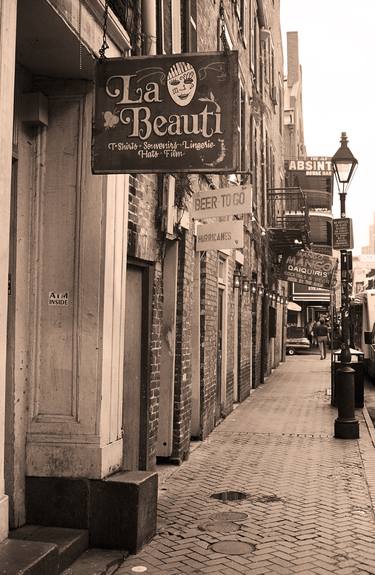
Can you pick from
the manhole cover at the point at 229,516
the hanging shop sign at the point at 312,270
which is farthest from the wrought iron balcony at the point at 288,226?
the manhole cover at the point at 229,516

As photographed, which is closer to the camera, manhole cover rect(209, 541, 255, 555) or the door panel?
manhole cover rect(209, 541, 255, 555)

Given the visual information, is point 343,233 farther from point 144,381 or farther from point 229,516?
point 229,516


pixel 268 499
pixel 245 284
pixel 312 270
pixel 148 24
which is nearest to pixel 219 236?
pixel 148 24

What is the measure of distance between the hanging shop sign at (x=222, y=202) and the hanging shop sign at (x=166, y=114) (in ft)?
11.5

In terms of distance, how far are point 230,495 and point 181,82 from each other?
4.24m

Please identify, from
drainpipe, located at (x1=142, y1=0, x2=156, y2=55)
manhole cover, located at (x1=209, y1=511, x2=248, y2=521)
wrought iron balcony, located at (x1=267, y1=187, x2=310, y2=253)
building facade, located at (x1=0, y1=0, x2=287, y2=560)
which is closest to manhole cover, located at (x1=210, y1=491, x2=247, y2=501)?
manhole cover, located at (x1=209, y1=511, x2=248, y2=521)

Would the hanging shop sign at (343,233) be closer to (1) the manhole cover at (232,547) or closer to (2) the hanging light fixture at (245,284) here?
(2) the hanging light fixture at (245,284)

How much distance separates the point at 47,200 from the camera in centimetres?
534

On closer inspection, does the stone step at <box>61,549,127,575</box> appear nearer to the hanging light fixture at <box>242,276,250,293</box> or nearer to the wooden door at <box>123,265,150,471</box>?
the wooden door at <box>123,265,150,471</box>

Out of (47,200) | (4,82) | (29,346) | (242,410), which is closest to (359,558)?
(29,346)

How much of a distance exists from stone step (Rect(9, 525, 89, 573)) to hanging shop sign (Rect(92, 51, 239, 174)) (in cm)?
261

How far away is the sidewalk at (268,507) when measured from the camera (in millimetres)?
5039

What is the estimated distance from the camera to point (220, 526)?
19.5ft

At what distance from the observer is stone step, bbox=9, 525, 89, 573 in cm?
470
